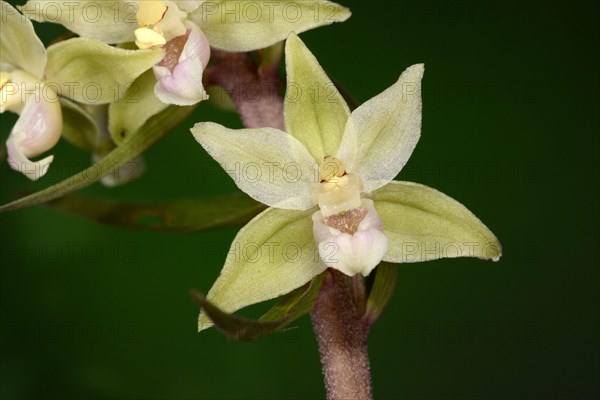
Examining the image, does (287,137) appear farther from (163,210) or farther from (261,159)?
(163,210)

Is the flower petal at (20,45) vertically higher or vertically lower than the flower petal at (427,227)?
higher

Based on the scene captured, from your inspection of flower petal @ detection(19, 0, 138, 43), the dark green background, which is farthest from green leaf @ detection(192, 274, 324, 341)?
the dark green background

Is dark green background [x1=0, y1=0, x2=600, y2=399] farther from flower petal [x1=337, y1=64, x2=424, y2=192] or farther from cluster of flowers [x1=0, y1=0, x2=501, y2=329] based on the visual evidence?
flower petal [x1=337, y1=64, x2=424, y2=192]

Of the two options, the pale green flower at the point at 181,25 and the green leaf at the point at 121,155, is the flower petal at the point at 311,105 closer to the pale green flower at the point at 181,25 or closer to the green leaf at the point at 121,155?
the pale green flower at the point at 181,25

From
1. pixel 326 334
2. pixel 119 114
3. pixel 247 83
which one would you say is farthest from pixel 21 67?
pixel 326 334

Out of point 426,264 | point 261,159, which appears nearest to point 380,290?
point 261,159

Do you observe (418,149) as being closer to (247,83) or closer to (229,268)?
(247,83)

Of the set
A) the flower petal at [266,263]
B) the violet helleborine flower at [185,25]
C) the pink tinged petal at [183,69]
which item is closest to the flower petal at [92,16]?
the violet helleborine flower at [185,25]

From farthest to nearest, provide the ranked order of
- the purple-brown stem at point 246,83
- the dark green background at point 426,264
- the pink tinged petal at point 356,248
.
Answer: the dark green background at point 426,264 → the purple-brown stem at point 246,83 → the pink tinged petal at point 356,248
